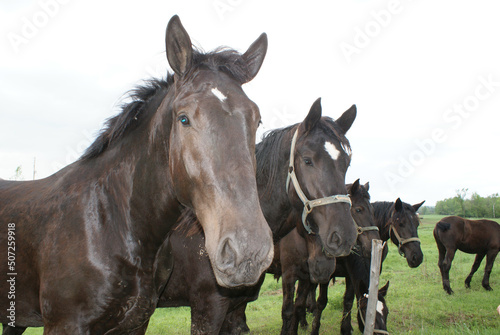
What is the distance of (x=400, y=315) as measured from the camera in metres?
8.19

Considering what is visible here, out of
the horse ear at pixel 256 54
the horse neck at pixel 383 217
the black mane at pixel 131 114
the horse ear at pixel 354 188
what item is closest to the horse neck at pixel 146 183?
the black mane at pixel 131 114

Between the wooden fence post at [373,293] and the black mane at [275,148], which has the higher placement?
the black mane at [275,148]

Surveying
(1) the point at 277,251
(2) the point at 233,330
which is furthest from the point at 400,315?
(2) the point at 233,330

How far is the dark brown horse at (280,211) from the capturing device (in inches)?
139

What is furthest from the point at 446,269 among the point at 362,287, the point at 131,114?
the point at 131,114

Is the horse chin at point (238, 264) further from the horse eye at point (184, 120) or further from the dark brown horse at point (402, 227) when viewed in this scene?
the dark brown horse at point (402, 227)

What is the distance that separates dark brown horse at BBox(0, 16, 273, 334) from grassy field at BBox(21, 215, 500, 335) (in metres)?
5.06

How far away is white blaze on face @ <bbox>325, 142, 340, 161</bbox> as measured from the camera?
400cm

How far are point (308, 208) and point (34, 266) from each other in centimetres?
273

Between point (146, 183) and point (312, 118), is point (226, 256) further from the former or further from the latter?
point (312, 118)

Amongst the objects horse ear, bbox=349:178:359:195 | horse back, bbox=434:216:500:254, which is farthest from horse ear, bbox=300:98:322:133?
horse back, bbox=434:216:500:254

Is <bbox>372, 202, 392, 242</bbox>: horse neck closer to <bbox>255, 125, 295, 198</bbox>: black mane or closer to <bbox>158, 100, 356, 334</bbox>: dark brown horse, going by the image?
<bbox>158, 100, 356, 334</bbox>: dark brown horse

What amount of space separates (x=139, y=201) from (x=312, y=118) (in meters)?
2.56

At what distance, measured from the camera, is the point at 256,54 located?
8.82 ft
